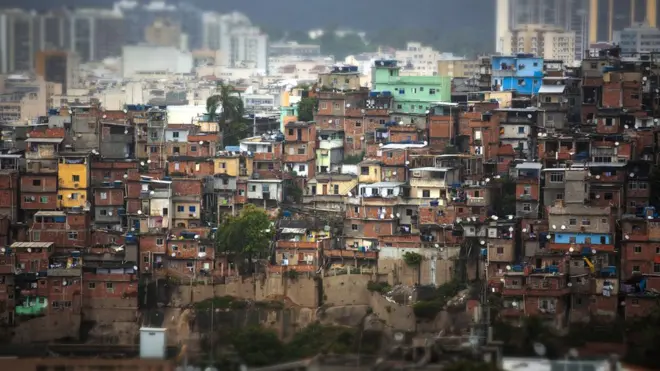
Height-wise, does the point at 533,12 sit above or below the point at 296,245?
above

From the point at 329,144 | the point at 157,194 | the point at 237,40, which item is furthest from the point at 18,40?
the point at 157,194

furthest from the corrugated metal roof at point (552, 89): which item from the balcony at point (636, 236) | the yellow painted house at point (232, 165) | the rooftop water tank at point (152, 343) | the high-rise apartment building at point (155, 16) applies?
the high-rise apartment building at point (155, 16)

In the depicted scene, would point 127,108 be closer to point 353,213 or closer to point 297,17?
point 353,213

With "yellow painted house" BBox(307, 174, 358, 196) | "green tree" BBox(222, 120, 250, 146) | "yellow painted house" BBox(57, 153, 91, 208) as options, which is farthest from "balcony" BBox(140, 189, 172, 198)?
"green tree" BBox(222, 120, 250, 146)

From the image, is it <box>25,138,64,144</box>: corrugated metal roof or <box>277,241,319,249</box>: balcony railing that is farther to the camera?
<box>25,138,64,144</box>: corrugated metal roof

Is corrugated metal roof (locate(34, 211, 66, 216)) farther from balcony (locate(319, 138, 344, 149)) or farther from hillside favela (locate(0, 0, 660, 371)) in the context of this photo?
balcony (locate(319, 138, 344, 149))

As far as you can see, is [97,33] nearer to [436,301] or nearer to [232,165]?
[232,165]
